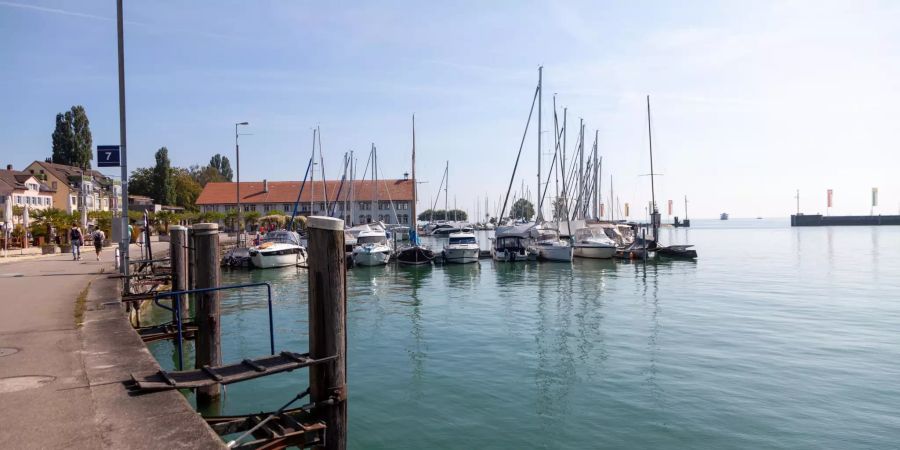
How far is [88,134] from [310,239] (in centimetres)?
10870

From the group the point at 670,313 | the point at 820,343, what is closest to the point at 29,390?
the point at 820,343

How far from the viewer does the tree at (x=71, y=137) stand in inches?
3831

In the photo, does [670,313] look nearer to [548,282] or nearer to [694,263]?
[548,282]

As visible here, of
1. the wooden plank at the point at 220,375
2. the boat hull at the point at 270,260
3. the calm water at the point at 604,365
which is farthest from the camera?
the boat hull at the point at 270,260

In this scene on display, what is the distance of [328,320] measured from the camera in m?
7.45

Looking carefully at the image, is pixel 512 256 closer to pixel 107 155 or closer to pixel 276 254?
pixel 276 254

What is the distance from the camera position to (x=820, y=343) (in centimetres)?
1794

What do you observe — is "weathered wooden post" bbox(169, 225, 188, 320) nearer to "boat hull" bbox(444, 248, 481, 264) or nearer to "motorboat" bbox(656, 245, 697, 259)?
"boat hull" bbox(444, 248, 481, 264)

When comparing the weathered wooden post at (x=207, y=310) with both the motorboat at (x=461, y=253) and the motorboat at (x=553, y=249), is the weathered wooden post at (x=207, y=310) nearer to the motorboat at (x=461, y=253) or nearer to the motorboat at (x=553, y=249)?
the motorboat at (x=461, y=253)

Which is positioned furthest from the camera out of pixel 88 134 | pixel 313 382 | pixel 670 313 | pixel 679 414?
pixel 88 134

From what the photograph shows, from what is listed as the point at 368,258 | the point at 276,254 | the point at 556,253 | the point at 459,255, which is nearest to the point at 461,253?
the point at 459,255

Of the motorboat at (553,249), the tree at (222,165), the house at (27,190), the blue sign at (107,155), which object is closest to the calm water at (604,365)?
the blue sign at (107,155)

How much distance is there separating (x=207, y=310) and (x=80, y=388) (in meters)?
4.50

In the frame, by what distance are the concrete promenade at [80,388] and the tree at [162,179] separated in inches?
3792
